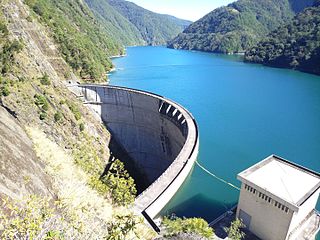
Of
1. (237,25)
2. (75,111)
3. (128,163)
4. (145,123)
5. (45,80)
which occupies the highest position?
(237,25)

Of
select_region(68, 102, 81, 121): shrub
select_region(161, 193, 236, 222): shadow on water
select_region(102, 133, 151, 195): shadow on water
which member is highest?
select_region(68, 102, 81, 121): shrub

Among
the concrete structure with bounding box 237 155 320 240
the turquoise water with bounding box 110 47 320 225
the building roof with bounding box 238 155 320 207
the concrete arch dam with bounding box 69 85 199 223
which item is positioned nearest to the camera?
the concrete structure with bounding box 237 155 320 240

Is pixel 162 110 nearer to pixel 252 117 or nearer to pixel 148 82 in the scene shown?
pixel 252 117

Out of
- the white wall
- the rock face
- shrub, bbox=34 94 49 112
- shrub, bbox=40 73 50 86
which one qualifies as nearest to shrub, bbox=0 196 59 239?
the rock face

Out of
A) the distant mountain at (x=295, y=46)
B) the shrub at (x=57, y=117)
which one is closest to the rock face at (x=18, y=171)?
the shrub at (x=57, y=117)

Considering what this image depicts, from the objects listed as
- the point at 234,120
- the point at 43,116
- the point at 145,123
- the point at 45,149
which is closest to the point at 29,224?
the point at 45,149

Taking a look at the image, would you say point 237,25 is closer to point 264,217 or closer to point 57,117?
point 57,117

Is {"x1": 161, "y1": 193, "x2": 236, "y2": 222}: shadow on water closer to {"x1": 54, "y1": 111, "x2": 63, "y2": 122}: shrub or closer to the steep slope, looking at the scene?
the steep slope
